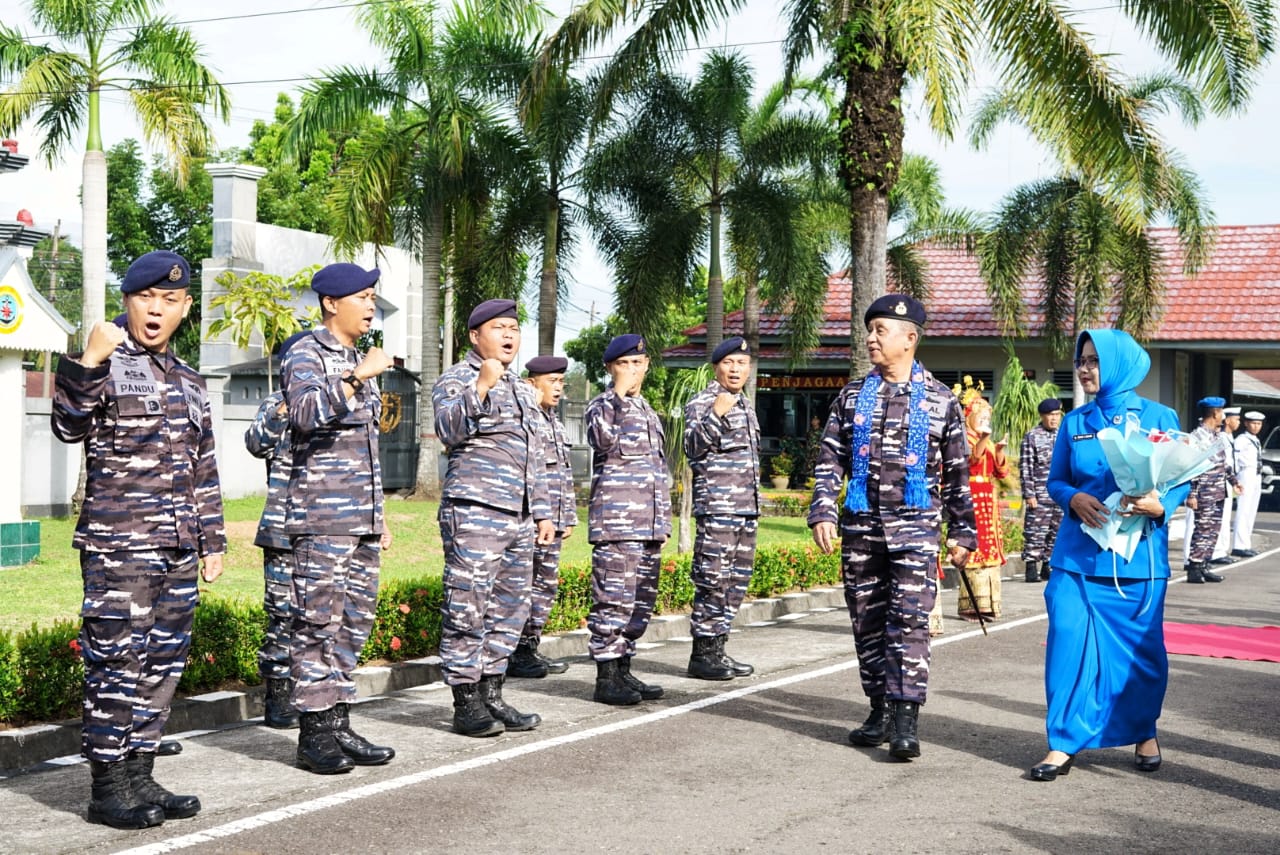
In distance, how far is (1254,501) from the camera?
19.3m

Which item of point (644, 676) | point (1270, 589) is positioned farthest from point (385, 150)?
point (644, 676)

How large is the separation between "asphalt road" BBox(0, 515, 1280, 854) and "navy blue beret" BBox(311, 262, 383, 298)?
2.09m

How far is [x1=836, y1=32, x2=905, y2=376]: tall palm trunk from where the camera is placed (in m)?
14.5

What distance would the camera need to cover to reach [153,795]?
5441mm

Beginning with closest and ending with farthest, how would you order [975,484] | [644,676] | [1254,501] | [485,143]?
1. [644,676]
2. [975,484]
3. [1254,501]
4. [485,143]

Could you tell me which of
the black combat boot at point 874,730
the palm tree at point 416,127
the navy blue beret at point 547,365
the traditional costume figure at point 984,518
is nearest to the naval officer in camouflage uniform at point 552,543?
the navy blue beret at point 547,365

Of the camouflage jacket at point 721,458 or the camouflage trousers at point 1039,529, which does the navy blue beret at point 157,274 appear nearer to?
the camouflage jacket at point 721,458

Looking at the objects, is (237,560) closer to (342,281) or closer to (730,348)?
(730,348)

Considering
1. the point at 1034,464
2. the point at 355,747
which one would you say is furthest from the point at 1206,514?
the point at 355,747

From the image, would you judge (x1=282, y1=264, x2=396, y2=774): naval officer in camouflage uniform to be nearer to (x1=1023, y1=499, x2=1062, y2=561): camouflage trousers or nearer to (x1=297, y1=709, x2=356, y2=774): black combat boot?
(x1=297, y1=709, x2=356, y2=774): black combat boot

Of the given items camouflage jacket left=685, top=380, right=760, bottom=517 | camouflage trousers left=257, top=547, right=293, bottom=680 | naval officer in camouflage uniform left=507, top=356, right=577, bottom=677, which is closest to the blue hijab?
camouflage jacket left=685, top=380, right=760, bottom=517

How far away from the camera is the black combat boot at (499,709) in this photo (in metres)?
7.14

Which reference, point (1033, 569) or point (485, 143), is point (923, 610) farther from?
point (485, 143)

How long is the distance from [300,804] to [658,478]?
11.1 ft
